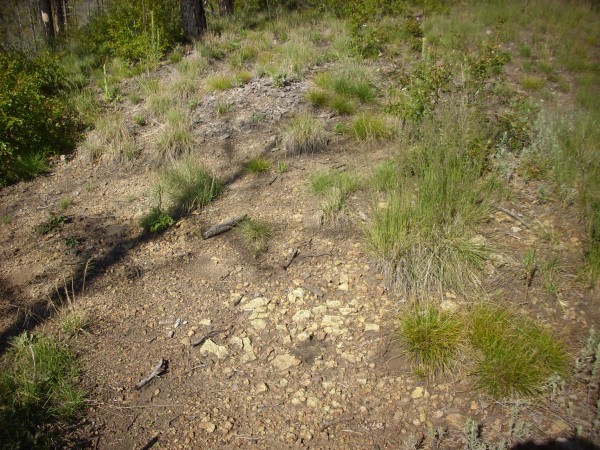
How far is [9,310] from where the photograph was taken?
11.7 ft

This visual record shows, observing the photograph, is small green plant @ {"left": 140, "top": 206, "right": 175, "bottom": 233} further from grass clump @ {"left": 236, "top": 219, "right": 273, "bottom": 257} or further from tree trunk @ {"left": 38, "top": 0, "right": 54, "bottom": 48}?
tree trunk @ {"left": 38, "top": 0, "right": 54, "bottom": 48}

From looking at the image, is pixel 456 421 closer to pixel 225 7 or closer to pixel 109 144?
pixel 109 144

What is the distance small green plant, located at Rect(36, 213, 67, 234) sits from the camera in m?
4.58

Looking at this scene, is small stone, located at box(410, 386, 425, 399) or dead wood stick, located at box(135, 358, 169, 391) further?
dead wood stick, located at box(135, 358, 169, 391)

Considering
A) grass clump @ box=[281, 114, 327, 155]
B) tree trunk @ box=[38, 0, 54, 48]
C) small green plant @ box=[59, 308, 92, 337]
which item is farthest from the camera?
tree trunk @ box=[38, 0, 54, 48]

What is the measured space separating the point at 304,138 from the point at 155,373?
339 centimetres

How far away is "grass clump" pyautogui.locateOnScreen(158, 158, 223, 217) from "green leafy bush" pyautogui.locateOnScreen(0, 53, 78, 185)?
87.8 inches

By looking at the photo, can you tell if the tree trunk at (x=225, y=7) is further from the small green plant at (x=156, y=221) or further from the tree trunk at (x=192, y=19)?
the small green plant at (x=156, y=221)

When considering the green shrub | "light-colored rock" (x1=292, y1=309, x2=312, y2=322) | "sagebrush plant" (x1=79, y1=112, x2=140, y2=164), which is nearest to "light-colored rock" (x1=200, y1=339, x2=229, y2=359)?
"light-colored rock" (x1=292, y1=309, x2=312, y2=322)

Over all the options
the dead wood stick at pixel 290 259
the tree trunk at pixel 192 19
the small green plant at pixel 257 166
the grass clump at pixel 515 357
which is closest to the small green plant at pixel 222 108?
the small green plant at pixel 257 166

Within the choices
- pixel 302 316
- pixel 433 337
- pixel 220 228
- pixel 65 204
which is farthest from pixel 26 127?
pixel 433 337

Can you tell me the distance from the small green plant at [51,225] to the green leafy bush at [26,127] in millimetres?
1536

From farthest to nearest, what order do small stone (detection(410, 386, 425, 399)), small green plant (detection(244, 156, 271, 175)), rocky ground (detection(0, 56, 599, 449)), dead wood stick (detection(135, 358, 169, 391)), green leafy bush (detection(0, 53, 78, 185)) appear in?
green leafy bush (detection(0, 53, 78, 185))
small green plant (detection(244, 156, 271, 175))
dead wood stick (detection(135, 358, 169, 391))
small stone (detection(410, 386, 425, 399))
rocky ground (detection(0, 56, 599, 449))

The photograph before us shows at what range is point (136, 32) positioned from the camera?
9.01 meters
